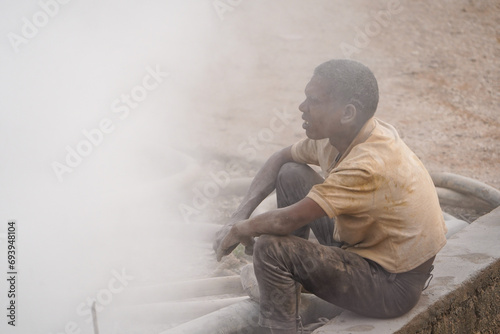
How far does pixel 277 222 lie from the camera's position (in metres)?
2.77

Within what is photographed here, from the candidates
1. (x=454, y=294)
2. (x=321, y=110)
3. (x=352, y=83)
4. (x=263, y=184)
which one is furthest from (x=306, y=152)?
(x=454, y=294)

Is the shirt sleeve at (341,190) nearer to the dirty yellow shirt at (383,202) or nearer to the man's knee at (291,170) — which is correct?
the dirty yellow shirt at (383,202)

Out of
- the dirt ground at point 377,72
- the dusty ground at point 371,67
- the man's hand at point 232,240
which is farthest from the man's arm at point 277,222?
the dirt ground at point 377,72

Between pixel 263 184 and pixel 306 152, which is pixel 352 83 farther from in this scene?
pixel 263 184


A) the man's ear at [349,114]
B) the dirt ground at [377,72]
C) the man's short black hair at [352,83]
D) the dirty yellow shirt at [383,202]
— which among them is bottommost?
the dirt ground at [377,72]

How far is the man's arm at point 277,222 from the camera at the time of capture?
2705 millimetres

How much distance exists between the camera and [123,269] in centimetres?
420

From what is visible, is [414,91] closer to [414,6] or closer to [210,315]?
[414,6]

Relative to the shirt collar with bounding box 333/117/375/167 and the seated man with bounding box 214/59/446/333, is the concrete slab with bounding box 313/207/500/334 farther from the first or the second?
the shirt collar with bounding box 333/117/375/167

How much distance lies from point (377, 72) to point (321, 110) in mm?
5940

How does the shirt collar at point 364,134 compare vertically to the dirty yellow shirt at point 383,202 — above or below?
above

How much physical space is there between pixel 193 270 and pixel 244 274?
116cm

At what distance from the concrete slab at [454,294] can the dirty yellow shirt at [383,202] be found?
253 mm

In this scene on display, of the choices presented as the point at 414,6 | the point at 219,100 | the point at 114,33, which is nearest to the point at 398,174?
the point at 114,33
